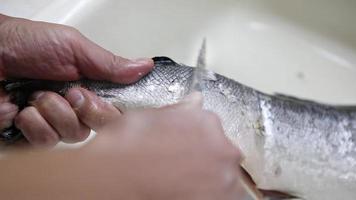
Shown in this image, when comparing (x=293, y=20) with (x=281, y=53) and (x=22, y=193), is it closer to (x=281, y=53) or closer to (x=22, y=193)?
(x=281, y=53)

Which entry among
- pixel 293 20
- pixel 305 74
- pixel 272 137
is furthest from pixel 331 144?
pixel 293 20

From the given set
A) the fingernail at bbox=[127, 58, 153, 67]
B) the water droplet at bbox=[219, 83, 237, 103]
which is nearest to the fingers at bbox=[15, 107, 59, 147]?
the fingernail at bbox=[127, 58, 153, 67]

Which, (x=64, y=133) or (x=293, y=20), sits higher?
(x=293, y=20)

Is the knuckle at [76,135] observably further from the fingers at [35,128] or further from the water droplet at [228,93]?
the water droplet at [228,93]

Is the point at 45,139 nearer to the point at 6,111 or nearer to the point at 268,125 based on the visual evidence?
the point at 6,111

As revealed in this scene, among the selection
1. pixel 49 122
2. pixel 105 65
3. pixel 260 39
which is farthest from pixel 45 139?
pixel 260 39

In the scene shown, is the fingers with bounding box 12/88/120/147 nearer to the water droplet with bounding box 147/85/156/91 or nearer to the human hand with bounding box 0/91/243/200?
the water droplet with bounding box 147/85/156/91
